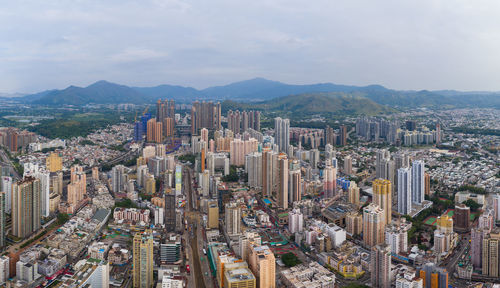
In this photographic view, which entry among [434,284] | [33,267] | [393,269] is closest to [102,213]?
[33,267]

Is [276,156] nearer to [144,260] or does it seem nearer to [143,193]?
[143,193]

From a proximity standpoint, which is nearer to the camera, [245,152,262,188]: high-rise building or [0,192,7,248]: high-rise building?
[0,192,7,248]: high-rise building

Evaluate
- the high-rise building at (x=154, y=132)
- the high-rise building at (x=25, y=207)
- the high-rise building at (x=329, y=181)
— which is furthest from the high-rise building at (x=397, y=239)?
the high-rise building at (x=154, y=132)

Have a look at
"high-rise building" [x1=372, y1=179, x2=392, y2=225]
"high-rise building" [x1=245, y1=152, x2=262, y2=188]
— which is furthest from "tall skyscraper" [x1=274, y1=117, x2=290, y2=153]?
"high-rise building" [x1=372, y1=179, x2=392, y2=225]

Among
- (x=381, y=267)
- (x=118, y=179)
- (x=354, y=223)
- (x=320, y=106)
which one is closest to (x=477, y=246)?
(x=381, y=267)

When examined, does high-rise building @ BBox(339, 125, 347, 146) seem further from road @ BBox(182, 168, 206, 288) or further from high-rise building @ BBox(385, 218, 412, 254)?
high-rise building @ BBox(385, 218, 412, 254)

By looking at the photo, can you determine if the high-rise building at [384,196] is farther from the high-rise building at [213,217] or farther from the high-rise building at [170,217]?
the high-rise building at [170,217]
